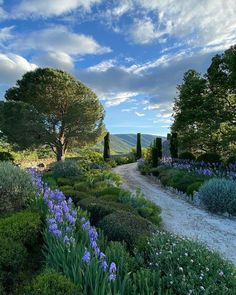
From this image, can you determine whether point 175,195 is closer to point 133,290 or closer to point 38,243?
point 38,243

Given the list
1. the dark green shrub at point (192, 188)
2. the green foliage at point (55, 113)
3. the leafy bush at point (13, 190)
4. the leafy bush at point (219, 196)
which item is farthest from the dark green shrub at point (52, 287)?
the green foliage at point (55, 113)

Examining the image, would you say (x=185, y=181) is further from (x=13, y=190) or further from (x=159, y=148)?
(x=159, y=148)

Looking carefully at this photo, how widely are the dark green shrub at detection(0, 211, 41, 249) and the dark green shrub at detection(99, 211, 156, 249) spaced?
3.84ft

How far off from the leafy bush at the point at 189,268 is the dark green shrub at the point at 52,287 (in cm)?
105

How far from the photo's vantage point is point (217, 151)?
19906 millimetres

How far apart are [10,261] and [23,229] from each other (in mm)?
794

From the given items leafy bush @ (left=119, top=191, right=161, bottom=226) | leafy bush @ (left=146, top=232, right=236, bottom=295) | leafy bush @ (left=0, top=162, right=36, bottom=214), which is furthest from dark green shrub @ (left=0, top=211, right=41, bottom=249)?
leafy bush @ (left=119, top=191, right=161, bottom=226)

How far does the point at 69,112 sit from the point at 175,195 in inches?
Result: 600

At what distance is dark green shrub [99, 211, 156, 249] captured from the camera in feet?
16.4

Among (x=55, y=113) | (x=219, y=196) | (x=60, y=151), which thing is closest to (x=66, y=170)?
(x=219, y=196)

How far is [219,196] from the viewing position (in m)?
9.32

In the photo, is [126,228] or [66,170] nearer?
[126,228]

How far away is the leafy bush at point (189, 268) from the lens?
131 inches

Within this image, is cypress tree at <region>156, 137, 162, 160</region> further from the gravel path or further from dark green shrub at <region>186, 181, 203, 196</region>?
the gravel path
